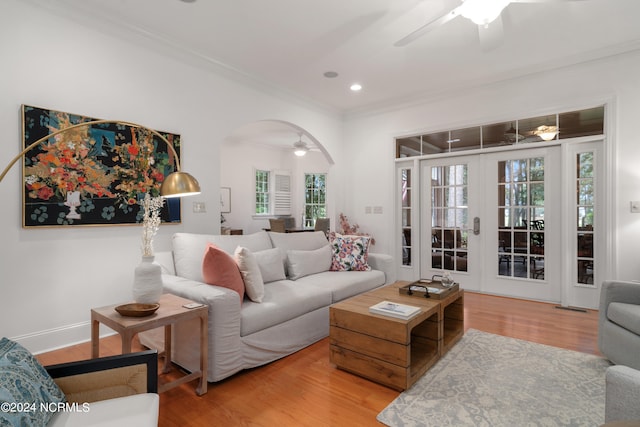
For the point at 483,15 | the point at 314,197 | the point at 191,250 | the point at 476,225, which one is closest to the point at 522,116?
the point at 476,225

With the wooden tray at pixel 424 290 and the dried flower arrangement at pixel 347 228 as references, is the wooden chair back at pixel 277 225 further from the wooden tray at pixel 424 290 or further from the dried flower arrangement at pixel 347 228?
the wooden tray at pixel 424 290

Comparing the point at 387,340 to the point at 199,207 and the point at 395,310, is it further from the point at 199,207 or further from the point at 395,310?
the point at 199,207

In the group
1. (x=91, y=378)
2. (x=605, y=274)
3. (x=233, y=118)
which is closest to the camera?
(x=91, y=378)

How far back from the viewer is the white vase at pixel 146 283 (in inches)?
77.1

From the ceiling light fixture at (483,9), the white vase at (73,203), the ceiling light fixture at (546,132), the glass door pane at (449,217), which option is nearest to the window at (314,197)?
the glass door pane at (449,217)

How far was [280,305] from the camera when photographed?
2.60m

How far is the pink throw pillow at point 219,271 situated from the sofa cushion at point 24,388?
1.25 metres

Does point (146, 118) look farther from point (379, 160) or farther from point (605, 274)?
point (605, 274)

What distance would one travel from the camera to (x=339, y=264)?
3812 mm

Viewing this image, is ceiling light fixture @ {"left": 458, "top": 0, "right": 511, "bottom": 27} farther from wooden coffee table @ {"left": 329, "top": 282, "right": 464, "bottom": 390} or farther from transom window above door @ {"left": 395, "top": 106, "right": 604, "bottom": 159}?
transom window above door @ {"left": 395, "top": 106, "right": 604, "bottom": 159}

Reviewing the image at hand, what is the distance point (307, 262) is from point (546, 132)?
3.25 m

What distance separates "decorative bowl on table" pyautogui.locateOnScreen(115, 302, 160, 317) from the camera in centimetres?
185

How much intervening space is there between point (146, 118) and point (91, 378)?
2.66 m

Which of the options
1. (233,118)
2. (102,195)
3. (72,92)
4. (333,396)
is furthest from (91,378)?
(233,118)
